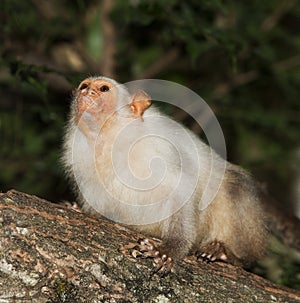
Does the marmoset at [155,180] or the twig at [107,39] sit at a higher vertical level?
the twig at [107,39]

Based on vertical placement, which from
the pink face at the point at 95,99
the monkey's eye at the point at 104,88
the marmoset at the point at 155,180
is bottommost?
the marmoset at the point at 155,180

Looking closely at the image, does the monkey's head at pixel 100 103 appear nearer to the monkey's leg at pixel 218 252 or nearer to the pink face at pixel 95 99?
the pink face at pixel 95 99

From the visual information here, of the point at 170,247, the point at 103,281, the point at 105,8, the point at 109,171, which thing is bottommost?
the point at 103,281

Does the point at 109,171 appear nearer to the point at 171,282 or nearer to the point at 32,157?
the point at 171,282

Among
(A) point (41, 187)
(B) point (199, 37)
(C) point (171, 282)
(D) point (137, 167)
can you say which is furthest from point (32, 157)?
(C) point (171, 282)

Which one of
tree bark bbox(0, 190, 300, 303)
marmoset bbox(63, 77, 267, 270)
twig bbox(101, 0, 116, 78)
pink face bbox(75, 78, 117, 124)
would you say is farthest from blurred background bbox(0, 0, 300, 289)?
tree bark bbox(0, 190, 300, 303)

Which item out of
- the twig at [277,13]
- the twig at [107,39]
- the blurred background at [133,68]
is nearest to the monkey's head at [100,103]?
the blurred background at [133,68]

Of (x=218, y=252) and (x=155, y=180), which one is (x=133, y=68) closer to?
(x=218, y=252)
